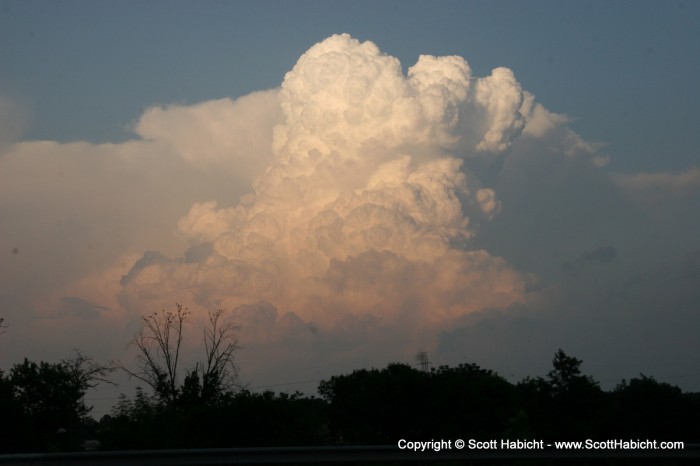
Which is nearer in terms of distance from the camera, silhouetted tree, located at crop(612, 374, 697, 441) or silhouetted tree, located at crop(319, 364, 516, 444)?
silhouetted tree, located at crop(319, 364, 516, 444)

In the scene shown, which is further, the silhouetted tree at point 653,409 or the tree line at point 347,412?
the silhouetted tree at point 653,409

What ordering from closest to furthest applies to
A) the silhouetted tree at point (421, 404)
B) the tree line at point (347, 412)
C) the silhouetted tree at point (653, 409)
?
the tree line at point (347, 412) < the silhouetted tree at point (421, 404) < the silhouetted tree at point (653, 409)

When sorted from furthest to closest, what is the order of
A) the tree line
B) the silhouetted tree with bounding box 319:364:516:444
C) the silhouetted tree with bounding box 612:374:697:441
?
the silhouetted tree with bounding box 612:374:697:441 < the silhouetted tree with bounding box 319:364:516:444 < the tree line

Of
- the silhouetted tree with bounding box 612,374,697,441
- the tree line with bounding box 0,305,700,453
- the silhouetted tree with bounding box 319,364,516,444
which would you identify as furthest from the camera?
the silhouetted tree with bounding box 612,374,697,441

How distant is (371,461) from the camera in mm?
14742

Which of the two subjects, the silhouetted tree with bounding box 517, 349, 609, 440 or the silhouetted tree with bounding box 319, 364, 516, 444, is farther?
the silhouetted tree with bounding box 517, 349, 609, 440

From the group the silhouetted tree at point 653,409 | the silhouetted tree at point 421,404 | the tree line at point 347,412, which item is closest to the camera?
the tree line at point 347,412

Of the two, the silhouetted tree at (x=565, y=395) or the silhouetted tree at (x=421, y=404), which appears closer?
the silhouetted tree at (x=421, y=404)

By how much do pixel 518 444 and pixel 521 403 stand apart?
31.4 meters

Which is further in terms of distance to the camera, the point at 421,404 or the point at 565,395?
the point at 565,395

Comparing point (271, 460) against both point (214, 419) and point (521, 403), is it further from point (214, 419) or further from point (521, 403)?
point (521, 403)

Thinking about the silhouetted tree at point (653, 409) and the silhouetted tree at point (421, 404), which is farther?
the silhouetted tree at point (653, 409)

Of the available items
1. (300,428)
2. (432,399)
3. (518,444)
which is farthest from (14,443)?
(432,399)

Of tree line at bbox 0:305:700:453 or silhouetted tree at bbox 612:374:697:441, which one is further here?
silhouetted tree at bbox 612:374:697:441
